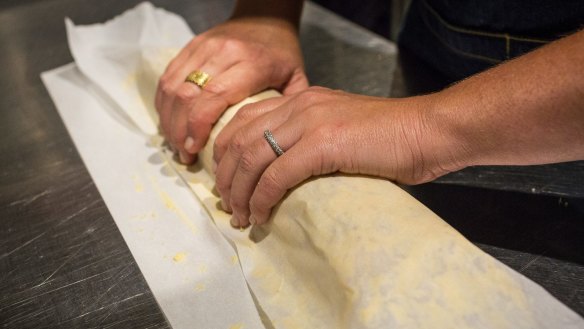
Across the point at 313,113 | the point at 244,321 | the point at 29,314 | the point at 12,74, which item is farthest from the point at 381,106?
the point at 12,74

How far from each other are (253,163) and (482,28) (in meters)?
0.63

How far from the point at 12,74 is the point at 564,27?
4.75ft

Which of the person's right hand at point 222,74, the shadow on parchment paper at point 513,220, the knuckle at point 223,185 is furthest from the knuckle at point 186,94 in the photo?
the shadow on parchment paper at point 513,220

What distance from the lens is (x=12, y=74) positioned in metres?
1.55

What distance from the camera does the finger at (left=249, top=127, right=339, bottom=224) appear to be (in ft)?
2.59

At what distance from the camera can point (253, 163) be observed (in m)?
Answer: 0.84

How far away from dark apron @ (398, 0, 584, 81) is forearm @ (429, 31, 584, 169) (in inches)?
15.3

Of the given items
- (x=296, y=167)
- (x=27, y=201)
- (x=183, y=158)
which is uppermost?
(x=296, y=167)

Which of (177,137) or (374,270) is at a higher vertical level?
(374,270)

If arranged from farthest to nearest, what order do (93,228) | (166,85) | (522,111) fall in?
(166,85) → (93,228) → (522,111)

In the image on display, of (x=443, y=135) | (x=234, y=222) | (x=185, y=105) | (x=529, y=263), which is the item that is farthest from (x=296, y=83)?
(x=529, y=263)

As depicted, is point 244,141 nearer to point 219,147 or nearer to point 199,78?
point 219,147

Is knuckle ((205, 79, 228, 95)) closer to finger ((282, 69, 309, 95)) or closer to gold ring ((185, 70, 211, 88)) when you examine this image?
gold ring ((185, 70, 211, 88))

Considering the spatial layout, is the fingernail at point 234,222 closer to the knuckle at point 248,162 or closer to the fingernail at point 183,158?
the knuckle at point 248,162
